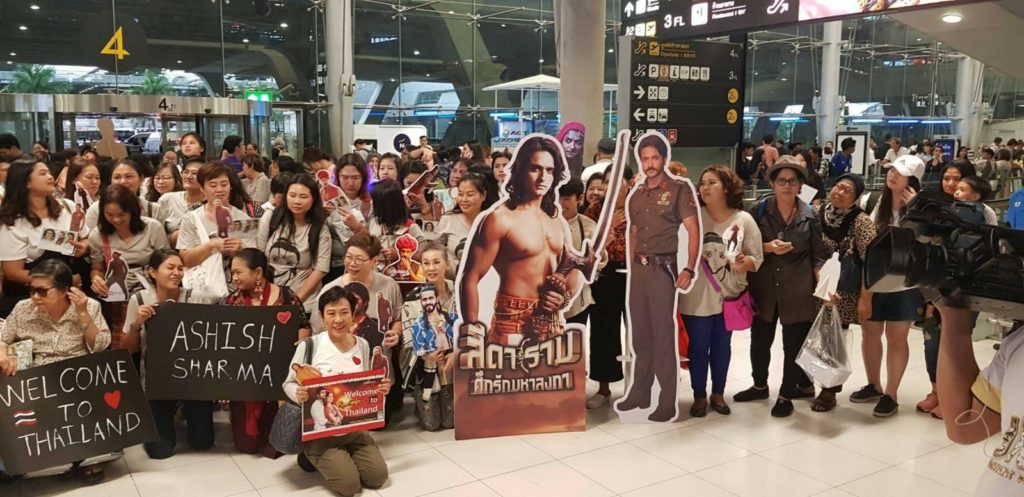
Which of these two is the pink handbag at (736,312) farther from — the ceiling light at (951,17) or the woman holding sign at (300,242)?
the ceiling light at (951,17)

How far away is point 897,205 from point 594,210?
1743 mm

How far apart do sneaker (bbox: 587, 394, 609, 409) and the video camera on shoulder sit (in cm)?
326

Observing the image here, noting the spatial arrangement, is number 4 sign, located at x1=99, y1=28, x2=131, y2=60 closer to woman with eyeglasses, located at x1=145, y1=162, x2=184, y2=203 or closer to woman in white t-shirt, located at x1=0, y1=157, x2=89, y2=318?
woman with eyeglasses, located at x1=145, y1=162, x2=184, y2=203

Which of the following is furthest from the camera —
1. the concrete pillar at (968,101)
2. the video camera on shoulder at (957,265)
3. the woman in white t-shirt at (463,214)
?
the concrete pillar at (968,101)

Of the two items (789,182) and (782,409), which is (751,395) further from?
(789,182)

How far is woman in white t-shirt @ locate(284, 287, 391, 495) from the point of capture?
12.1 ft

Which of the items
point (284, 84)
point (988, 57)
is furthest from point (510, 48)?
point (988, 57)

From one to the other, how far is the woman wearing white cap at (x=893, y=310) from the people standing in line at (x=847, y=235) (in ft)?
0.29

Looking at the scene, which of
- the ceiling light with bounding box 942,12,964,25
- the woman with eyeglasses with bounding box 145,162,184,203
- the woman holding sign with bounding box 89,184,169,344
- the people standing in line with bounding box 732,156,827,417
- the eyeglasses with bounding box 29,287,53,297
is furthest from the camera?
the ceiling light with bounding box 942,12,964,25

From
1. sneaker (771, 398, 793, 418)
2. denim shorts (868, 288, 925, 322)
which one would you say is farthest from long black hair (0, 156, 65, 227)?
denim shorts (868, 288, 925, 322)

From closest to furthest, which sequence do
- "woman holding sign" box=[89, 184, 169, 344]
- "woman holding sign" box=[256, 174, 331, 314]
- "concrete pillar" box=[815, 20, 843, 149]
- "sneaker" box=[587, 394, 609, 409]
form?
"woman holding sign" box=[89, 184, 169, 344]
"woman holding sign" box=[256, 174, 331, 314]
"sneaker" box=[587, 394, 609, 409]
"concrete pillar" box=[815, 20, 843, 149]

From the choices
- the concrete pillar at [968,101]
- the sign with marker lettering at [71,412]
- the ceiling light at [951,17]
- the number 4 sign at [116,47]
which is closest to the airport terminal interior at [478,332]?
the sign with marker lettering at [71,412]

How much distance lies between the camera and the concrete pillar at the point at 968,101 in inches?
861

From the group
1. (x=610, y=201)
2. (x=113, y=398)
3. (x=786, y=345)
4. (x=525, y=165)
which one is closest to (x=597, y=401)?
(x=786, y=345)
